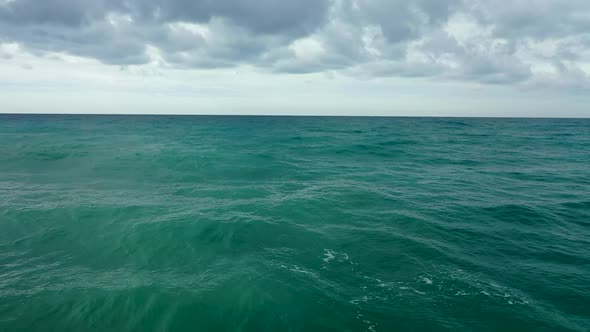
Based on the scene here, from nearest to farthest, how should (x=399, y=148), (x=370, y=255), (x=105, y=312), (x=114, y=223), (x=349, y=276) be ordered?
(x=105, y=312) → (x=349, y=276) → (x=370, y=255) → (x=114, y=223) → (x=399, y=148)

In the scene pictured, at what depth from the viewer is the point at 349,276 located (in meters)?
12.1

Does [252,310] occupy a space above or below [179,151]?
below

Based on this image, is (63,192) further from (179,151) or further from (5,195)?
(179,151)

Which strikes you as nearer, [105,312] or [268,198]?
[105,312]

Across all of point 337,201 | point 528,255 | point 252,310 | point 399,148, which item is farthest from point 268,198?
point 399,148

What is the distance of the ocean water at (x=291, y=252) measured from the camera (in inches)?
390

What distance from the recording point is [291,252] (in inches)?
553

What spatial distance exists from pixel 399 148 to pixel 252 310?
44.6 metres

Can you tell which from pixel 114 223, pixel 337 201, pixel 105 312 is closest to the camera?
pixel 105 312

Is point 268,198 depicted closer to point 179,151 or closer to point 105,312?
point 105,312

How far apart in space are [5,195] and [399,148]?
48.3 metres

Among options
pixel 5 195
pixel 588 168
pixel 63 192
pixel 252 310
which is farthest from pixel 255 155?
pixel 588 168

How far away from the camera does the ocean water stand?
9914 mm

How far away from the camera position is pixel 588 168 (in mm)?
34188
